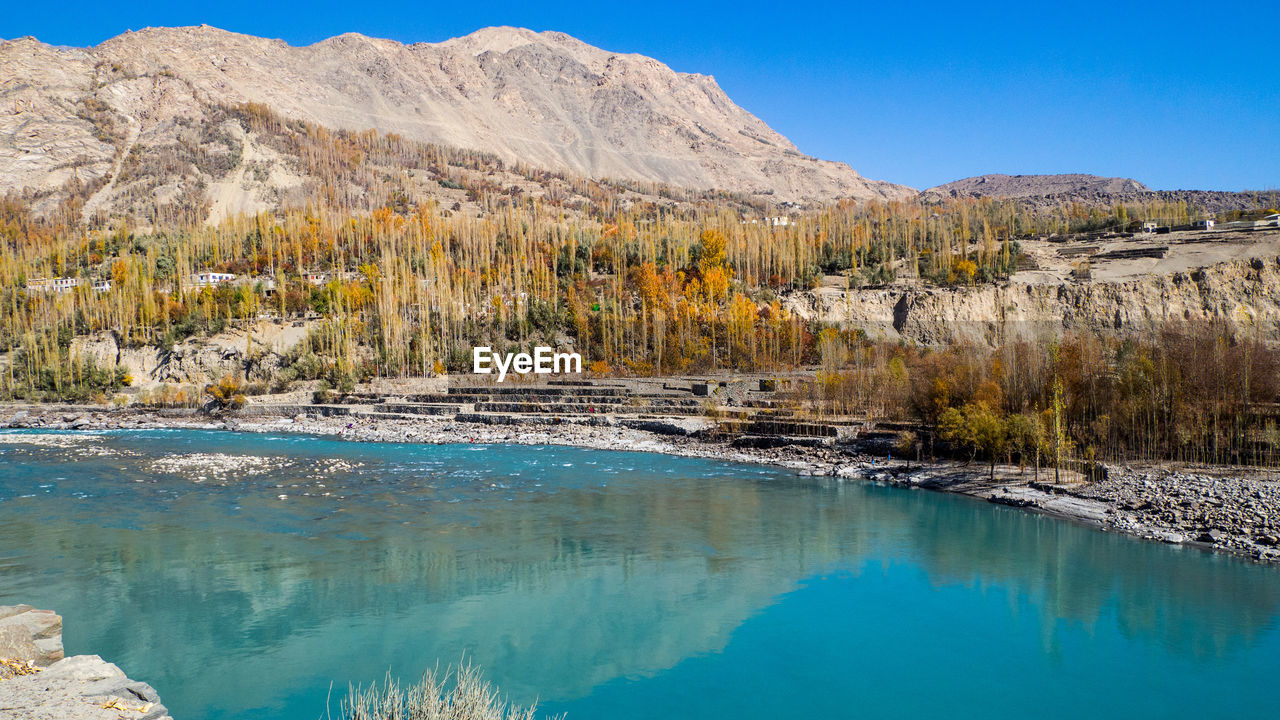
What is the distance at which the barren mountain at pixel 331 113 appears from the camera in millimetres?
101688

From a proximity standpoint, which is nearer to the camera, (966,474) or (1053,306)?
(966,474)

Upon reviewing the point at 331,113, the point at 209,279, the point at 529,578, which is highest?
the point at 331,113

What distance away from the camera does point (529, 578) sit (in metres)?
13.1

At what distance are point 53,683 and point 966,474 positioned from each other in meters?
19.9

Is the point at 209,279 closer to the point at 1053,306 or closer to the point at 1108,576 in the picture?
the point at 1053,306

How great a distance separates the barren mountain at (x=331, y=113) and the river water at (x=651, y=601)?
9194 cm

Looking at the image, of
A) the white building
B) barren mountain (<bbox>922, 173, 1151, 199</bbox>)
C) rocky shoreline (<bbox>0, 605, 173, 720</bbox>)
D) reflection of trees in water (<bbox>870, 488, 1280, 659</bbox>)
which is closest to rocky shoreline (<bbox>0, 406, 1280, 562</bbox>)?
reflection of trees in water (<bbox>870, 488, 1280, 659</bbox>)

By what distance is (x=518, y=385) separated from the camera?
135 feet

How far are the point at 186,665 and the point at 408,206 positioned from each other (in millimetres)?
91737

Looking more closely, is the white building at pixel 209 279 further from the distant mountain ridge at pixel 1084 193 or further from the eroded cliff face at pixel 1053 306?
the distant mountain ridge at pixel 1084 193

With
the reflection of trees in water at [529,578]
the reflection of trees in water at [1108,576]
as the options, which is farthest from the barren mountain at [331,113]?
the reflection of trees in water at [1108,576]

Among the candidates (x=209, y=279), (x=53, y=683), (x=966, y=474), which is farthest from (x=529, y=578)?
(x=209, y=279)

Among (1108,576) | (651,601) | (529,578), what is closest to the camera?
(651,601)

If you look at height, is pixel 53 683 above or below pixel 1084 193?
below
